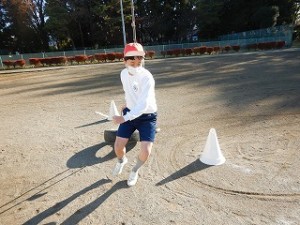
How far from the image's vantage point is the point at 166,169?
3.76 meters

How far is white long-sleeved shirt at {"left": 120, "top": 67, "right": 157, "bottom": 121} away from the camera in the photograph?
2.96 meters

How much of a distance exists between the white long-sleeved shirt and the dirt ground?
0.98 metres

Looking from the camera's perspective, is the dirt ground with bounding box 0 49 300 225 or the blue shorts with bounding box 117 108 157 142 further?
the blue shorts with bounding box 117 108 157 142

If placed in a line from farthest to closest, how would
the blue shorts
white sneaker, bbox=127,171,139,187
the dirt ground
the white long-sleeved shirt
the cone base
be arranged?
the cone base
white sneaker, bbox=127,171,139,187
the blue shorts
the white long-sleeved shirt
the dirt ground

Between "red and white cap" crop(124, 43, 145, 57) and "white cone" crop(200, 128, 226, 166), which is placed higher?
"red and white cap" crop(124, 43, 145, 57)

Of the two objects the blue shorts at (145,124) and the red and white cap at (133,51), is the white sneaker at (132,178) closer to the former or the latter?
the blue shorts at (145,124)

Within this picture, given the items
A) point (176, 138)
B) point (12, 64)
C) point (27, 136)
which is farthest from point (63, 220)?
→ point (12, 64)

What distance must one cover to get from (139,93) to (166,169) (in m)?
1.23

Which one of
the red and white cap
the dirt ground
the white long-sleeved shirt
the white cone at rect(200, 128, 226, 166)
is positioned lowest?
the dirt ground

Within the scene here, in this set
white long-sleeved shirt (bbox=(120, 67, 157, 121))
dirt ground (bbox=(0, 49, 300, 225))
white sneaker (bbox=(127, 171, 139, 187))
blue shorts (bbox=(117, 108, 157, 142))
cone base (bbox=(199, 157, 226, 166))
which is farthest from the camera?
cone base (bbox=(199, 157, 226, 166))

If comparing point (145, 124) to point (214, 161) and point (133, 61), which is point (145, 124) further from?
point (214, 161)

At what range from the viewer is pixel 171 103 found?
747 centimetres

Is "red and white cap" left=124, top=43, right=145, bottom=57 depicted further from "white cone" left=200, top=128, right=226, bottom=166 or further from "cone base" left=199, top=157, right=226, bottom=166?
"cone base" left=199, top=157, right=226, bottom=166

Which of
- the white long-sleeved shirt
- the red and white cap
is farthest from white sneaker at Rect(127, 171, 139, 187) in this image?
the red and white cap
